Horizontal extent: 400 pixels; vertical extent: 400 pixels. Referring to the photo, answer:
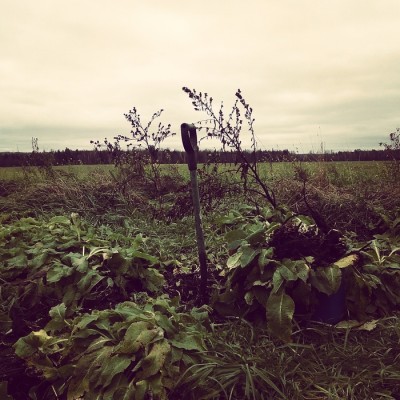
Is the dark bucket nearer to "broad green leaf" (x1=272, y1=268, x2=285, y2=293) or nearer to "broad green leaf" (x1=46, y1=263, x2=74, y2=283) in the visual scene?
"broad green leaf" (x1=272, y1=268, x2=285, y2=293)

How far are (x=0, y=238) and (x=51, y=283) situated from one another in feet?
4.38

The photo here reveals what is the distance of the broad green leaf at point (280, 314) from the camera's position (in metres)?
2.60

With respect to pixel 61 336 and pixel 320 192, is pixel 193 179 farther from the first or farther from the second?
pixel 320 192

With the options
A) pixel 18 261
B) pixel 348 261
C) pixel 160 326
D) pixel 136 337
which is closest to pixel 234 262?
pixel 348 261

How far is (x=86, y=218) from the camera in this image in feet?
20.5

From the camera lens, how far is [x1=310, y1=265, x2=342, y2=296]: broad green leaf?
8.91 ft

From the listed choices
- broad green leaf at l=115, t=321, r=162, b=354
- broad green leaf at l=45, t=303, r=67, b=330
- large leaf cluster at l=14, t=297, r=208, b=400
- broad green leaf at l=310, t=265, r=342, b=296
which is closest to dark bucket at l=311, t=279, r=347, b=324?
broad green leaf at l=310, t=265, r=342, b=296

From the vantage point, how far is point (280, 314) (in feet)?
8.62

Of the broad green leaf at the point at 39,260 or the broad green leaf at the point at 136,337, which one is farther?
the broad green leaf at the point at 39,260

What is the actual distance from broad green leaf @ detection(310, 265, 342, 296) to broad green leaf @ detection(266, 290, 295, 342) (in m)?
0.25

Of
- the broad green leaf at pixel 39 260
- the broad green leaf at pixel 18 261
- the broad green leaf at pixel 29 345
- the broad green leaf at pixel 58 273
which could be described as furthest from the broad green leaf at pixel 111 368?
the broad green leaf at pixel 18 261

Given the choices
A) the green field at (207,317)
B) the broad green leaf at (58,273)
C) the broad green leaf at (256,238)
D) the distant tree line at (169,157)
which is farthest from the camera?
the distant tree line at (169,157)

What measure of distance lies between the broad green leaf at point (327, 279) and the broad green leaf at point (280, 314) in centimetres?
25

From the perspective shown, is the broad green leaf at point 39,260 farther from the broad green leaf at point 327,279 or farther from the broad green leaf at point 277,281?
the broad green leaf at point 327,279
